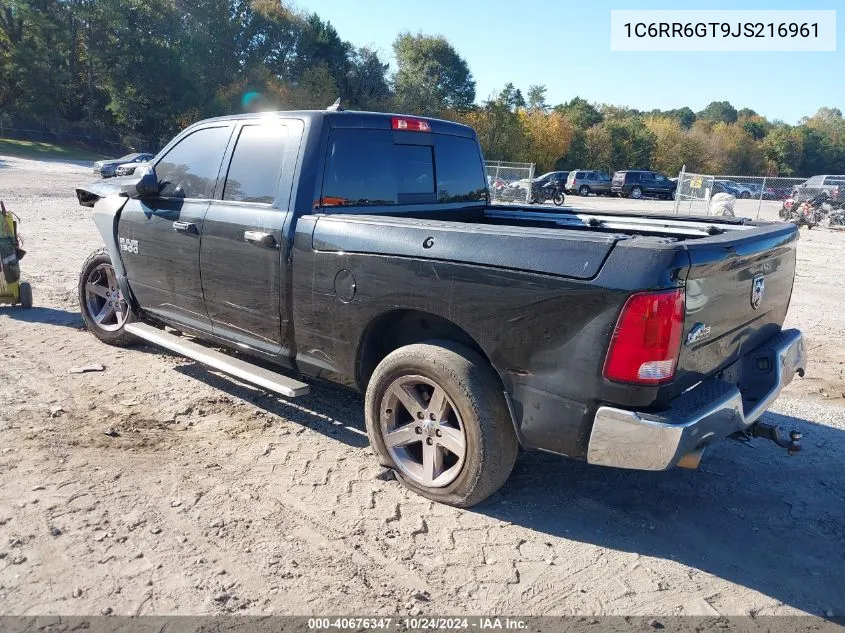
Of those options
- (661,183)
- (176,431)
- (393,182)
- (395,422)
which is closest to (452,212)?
(393,182)

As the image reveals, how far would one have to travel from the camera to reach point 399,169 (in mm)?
4293

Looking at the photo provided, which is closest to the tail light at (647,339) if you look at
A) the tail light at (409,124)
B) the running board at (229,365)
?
the running board at (229,365)

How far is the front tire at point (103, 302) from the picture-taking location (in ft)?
18.5

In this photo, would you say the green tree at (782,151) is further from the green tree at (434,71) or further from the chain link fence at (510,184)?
the chain link fence at (510,184)

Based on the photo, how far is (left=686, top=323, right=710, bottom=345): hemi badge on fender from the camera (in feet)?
9.02

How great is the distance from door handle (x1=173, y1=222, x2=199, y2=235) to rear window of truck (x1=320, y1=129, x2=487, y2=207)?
3.67 feet

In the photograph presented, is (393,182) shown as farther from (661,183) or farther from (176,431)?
(661,183)

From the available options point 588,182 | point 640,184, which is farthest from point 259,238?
point 640,184

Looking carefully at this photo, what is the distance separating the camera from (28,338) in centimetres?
594

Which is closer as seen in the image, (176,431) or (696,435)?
(696,435)

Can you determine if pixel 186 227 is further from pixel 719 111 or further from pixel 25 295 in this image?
pixel 719 111

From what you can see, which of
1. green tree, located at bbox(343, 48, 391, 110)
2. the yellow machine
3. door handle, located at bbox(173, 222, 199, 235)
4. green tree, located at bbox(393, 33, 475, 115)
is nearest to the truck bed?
door handle, located at bbox(173, 222, 199, 235)

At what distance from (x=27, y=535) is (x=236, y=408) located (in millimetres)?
Answer: 1725

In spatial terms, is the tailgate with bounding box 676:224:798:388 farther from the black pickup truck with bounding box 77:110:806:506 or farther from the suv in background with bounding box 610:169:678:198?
the suv in background with bounding box 610:169:678:198
